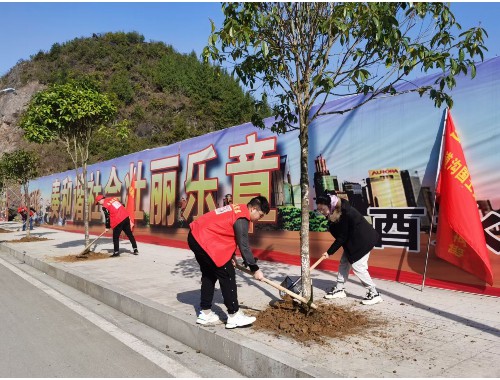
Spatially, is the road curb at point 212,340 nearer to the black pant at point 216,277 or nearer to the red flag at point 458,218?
the black pant at point 216,277

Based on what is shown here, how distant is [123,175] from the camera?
15.9m

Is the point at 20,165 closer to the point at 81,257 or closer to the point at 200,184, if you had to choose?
the point at 81,257

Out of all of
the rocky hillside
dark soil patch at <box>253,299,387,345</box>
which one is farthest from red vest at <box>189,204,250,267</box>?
the rocky hillside

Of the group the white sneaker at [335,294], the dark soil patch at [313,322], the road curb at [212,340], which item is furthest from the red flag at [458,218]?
the road curb at [212,340]

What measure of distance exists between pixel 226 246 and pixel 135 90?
6065 centimetres

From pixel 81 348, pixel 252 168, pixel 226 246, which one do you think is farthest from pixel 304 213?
pixel 252 168

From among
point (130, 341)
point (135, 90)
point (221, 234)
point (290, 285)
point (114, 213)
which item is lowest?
point (130, 341)

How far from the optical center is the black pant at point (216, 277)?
4.23m

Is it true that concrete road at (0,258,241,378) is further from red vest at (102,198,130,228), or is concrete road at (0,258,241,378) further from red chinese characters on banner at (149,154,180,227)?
red chinese characters on banner at (149,154,180,227)

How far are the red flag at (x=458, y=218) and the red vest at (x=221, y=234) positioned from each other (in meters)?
3.02

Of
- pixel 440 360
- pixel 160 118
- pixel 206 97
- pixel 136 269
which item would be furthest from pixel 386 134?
pixel 206 97

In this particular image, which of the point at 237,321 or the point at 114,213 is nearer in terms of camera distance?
the point at 237,321

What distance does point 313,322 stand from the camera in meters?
4.23

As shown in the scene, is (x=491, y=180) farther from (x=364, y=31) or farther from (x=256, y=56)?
(x=256, y=56)
